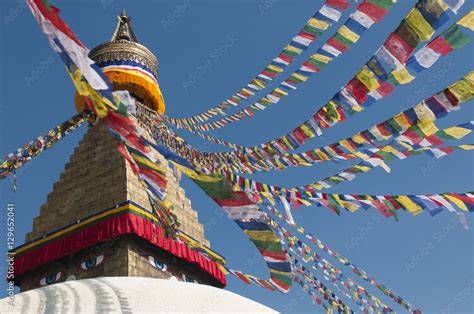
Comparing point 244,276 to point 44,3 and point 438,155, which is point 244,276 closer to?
point 438,155

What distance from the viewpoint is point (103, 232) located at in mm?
10070

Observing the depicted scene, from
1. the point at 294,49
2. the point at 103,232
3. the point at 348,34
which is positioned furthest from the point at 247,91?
the point at 103,232

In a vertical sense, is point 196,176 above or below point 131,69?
below

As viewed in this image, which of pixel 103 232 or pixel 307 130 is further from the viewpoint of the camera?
pixel 103 232

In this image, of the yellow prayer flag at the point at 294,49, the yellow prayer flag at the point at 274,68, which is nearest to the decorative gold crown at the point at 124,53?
the yellow prayer flag at the point at 274,68

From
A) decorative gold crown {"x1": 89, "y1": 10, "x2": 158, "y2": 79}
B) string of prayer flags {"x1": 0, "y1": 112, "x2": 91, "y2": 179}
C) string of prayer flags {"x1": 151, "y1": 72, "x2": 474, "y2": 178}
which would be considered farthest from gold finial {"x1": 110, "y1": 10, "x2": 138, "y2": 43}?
string of prayer flags {"x1": 151, "y1": 72, "x2": 474, "y2": 178}

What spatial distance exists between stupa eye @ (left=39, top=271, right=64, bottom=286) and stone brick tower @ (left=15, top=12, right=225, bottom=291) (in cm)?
2

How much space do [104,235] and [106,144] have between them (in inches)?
118

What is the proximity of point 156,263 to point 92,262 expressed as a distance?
4.08ft

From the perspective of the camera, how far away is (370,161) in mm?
7008

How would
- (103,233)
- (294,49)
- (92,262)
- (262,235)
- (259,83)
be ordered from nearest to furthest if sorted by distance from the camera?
1. (262,235)
2. (294,49)
3. (259,83)
4. (103,233)
5. (92,262)

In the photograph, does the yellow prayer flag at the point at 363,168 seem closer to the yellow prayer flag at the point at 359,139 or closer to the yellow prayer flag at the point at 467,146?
the yellow prayer flag at the point at 359,139

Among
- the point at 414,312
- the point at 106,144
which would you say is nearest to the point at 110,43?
the point at 106,144

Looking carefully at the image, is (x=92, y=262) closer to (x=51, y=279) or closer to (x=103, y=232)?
(x=103, y=232)
